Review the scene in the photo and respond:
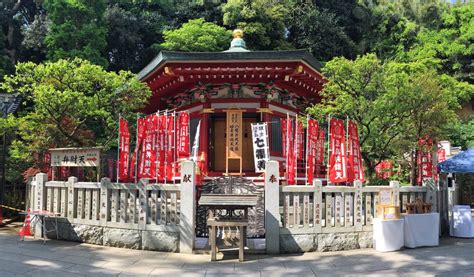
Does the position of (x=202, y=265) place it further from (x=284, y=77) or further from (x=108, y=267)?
(x=284, y=77)

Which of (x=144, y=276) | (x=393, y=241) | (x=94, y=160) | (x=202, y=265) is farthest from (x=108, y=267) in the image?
(x=393, y=241)

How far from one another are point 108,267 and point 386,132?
24.5 feet

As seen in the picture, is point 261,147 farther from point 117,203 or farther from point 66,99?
point 66,99

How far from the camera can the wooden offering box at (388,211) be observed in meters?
8.02

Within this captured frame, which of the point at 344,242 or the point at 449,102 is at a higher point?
the point at 449,102

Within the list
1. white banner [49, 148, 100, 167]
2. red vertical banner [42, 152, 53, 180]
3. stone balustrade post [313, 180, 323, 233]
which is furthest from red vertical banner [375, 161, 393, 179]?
red vertical banner [42, 152, 53, 180]

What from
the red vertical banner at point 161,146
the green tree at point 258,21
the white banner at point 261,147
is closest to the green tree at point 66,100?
the red vertical banner at point 161,146

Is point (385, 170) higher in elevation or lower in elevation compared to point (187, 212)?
higher

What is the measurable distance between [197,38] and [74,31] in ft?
23.9

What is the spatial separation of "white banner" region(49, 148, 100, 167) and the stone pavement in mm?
2011

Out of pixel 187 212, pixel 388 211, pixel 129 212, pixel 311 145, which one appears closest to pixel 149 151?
pixel 129 212

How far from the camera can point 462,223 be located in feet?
31.3

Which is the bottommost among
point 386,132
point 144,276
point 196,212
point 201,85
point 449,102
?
point 144,276

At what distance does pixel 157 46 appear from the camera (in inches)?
1041
